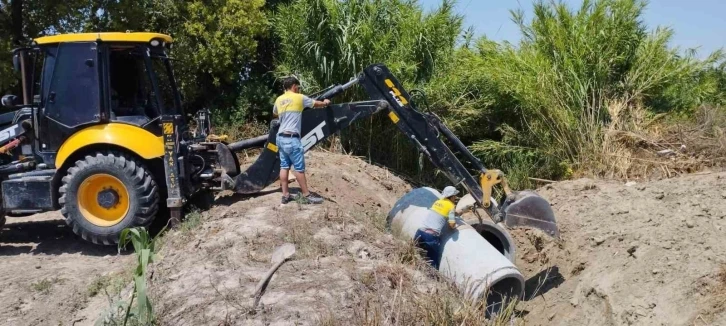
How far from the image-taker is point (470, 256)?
24.4 feet

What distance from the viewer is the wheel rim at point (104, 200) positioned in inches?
317

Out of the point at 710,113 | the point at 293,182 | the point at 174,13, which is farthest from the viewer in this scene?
the point at 174,13

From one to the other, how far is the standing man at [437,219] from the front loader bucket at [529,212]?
1.93ft

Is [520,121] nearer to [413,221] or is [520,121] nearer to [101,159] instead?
[413,221]

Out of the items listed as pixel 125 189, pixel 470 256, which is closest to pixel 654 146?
pixel 470 256

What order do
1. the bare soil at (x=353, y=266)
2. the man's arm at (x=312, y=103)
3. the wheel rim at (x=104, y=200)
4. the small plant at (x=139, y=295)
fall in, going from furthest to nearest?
the man's arm at (x=312, y=103)
the wheel rim at (x=104, y=200)
the bare soil at (x=353, y=266)
the small plant at (x=139, y=295)

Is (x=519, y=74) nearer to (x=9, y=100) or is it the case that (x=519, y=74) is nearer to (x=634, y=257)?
(x=634, y=257)

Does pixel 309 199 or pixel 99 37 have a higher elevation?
pixel 99 37

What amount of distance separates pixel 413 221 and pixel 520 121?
18.5 ft

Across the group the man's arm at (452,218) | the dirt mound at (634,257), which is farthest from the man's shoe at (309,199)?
the dirt mound at (634,257)

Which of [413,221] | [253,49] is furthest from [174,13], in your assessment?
[413,221]

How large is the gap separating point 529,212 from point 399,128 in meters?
1.83

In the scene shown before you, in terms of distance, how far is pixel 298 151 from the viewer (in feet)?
26.7

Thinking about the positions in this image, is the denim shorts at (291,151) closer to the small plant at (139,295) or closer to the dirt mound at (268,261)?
the dirt mound at (268,261)
